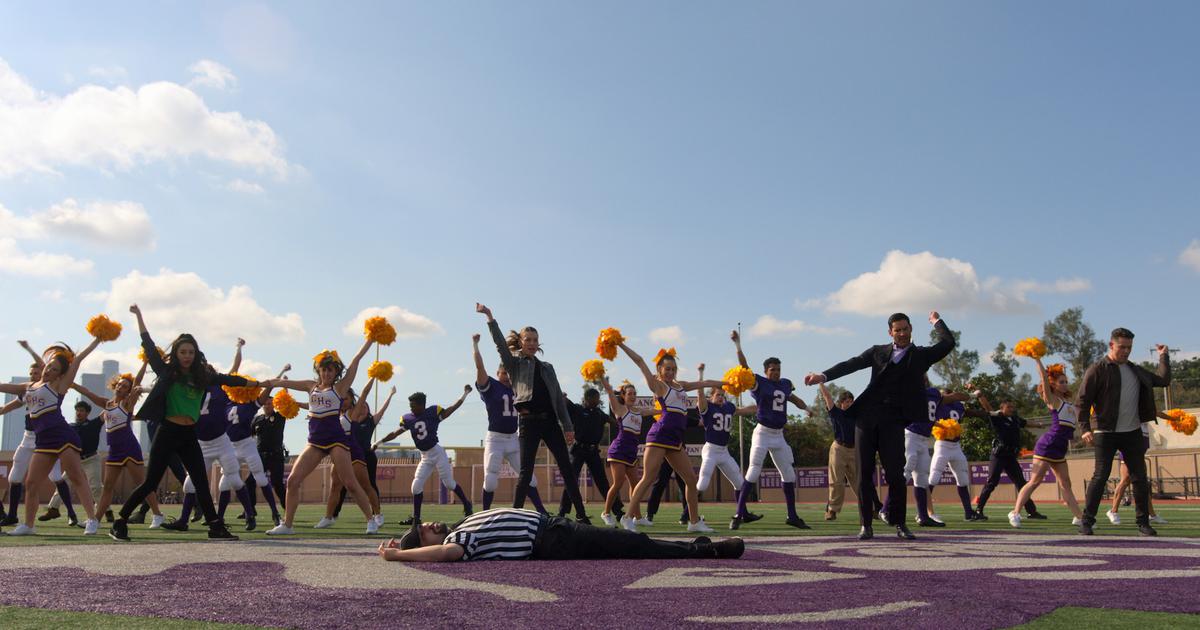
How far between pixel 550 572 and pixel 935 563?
7.83 feet

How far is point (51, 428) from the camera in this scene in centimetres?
934

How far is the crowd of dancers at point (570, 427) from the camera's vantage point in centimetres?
794

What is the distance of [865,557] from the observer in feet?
20.0

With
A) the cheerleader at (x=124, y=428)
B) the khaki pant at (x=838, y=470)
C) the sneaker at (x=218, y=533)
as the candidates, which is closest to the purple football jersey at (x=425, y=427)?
the cheerleader at (x=124, y=428)

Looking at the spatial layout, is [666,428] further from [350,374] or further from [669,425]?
[350,374]

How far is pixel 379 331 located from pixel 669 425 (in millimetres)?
3398

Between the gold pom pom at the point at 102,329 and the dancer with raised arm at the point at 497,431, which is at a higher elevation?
the gold pom pom at the point at 102,329

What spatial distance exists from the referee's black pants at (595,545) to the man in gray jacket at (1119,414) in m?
4.93

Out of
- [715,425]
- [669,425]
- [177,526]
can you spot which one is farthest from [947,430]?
[177,526]

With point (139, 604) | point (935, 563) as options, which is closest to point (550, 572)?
point (139, 604)

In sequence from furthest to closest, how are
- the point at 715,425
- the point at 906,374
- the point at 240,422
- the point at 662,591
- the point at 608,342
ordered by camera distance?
the point at 240,422 < the point at 715,425 < the point at 608,342 < the point at 906,374 < the point at 662,591

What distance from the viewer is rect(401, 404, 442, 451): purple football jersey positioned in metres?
12.7

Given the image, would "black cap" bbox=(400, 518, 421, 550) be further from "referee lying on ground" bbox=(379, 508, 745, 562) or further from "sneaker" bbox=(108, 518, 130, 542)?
"sneaker" bbox=(108, 518, 130, 542)

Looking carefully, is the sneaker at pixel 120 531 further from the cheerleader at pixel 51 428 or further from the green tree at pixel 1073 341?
the green tree at pixel 1073 341
